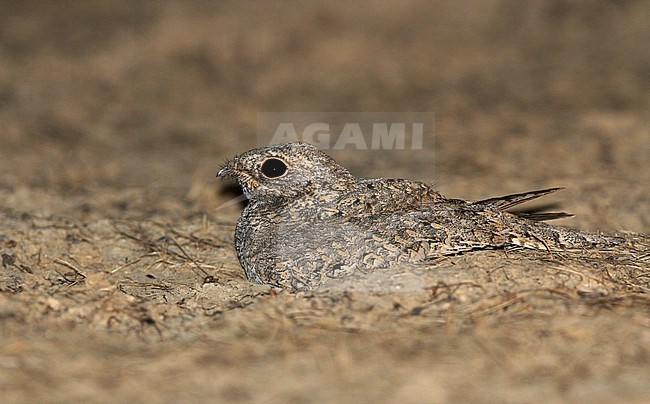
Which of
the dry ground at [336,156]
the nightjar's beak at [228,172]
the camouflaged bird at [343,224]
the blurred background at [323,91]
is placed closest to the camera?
the dry ground at [336,156]

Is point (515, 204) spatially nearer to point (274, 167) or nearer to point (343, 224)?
point (343, 224)

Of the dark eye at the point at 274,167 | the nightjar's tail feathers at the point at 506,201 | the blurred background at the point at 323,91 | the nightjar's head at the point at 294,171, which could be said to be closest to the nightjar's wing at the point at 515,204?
the nightjar's tail feathers at the point at 506,201

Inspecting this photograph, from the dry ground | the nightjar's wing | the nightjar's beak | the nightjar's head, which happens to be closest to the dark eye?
the nightjar's head

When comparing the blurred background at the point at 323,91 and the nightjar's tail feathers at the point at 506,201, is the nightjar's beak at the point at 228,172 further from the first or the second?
the blurred background at the point at 323,91

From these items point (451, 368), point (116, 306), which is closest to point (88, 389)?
point (116, 306)

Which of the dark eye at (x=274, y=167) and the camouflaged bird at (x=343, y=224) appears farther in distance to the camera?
the dark eye at (x=274, y=167)

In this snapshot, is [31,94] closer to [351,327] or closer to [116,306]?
[116,306]

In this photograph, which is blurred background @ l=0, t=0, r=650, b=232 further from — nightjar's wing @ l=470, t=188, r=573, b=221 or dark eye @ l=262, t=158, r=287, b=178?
dark eye @ l=262, t=158, r=287, b=178

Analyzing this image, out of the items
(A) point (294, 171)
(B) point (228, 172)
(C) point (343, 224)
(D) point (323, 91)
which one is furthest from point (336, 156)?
(C) point (343, 224)
